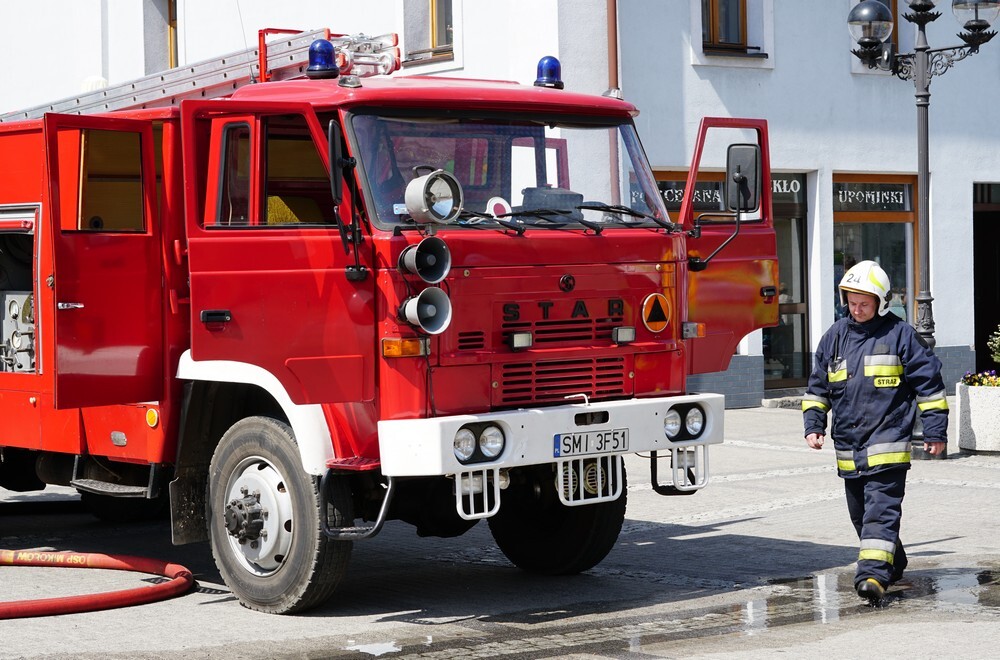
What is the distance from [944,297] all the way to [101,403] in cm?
1490

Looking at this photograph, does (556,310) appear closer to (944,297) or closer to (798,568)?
(798,568)

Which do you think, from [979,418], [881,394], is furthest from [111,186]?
[979,418]

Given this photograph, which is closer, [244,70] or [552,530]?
A: [552,530]

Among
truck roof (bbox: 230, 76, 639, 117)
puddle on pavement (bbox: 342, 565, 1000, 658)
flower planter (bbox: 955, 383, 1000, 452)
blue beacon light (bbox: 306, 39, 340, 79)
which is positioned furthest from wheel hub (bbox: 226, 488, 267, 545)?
flower planter (bbox: 955, 383, 1000, 452)

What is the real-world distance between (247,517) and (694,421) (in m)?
2.31

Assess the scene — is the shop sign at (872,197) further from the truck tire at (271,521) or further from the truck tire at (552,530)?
the truck tire at (271,521)

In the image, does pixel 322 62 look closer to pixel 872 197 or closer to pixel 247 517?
pixel 247 517

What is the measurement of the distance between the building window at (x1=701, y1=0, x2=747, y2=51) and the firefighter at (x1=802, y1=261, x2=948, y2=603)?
425 inches

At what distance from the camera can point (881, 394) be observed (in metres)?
8.00

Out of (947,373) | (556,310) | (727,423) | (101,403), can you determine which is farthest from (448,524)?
(947,373)

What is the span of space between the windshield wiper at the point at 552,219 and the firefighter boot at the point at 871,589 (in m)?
2.16

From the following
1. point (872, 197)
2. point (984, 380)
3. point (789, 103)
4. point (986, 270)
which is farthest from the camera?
point (986, 270)

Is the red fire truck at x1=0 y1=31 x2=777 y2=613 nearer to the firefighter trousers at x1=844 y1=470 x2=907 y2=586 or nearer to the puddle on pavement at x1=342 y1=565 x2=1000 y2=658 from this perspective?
the puddle on pavement at x1=342 y1=565 x2=1000 y2=658

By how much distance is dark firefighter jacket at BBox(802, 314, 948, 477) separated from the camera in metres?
7.94
